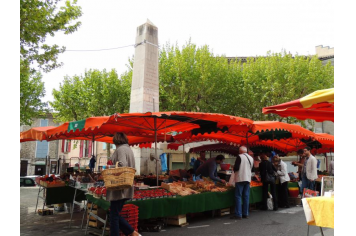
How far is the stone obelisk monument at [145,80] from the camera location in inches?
514

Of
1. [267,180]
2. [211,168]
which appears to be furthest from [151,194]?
[267,180]

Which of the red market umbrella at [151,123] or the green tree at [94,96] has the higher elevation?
the green tree at [94,96]

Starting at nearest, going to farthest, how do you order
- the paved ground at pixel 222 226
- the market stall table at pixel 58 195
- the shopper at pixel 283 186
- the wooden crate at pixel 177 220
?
the paved ground at pixel 222 226 → the wooden crate at pixel 177 220 → the market stall table at pixel 58 195 → the shopper at pixel 283 186

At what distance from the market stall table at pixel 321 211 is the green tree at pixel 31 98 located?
68.9 ft

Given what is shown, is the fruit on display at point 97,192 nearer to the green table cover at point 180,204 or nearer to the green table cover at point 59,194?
the green table cover at point 180,204

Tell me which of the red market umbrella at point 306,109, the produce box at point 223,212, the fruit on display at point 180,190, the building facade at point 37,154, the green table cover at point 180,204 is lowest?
the building facade at point 37,154

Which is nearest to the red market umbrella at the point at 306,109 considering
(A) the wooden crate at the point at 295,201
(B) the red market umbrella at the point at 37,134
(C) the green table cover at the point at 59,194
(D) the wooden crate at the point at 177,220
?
(D) the wooden crate at the point at 177,220

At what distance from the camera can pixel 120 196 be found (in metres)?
4.76

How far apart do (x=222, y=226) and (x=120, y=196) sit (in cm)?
286

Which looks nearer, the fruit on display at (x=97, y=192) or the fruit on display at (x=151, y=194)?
the fruit on display at (x=97, y=192)

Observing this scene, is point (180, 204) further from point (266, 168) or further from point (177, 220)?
point (266, 168)

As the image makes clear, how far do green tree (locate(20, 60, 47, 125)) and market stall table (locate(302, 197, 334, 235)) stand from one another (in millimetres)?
21016

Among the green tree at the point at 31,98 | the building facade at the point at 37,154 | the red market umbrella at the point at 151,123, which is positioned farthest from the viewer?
the building facade at the point at 37,154

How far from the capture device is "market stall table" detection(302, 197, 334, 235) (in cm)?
347
